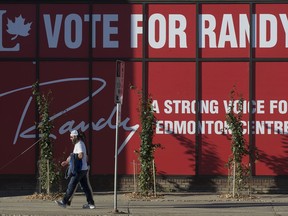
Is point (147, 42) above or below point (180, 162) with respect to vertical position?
above

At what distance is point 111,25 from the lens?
63.5 ft

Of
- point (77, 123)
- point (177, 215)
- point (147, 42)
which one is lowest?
point (177, 215)

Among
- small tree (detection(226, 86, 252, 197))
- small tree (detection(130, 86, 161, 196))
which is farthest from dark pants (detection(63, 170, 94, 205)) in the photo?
small tree (detection(226, 86, 252, 197))

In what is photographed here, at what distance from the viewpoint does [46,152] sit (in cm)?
1831

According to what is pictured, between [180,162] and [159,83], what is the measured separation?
2060 mm

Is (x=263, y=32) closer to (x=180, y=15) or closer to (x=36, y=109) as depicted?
(x=180, y=15)

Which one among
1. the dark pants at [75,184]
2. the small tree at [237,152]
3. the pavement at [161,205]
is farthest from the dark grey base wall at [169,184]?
the dark pants at [75,184]

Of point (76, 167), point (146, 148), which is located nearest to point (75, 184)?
point (76, 167)

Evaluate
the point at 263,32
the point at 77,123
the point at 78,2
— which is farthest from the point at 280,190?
the point at 78,2

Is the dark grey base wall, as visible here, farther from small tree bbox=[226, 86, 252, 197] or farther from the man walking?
the man walking

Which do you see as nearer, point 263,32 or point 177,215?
point 177,215

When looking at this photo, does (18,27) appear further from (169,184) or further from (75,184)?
(169,184)

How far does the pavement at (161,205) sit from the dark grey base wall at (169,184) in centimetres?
22

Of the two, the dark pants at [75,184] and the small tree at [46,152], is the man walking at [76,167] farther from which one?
the small tree at [46,152]
